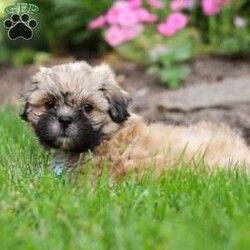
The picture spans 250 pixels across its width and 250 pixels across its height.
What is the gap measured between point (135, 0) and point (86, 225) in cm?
603

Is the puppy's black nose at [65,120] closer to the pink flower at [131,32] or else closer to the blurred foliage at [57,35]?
the pink flower at [131,32]

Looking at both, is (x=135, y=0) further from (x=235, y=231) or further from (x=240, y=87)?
(x=235, y=231)

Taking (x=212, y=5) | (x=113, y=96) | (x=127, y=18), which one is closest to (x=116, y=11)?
(x=127, y=18)

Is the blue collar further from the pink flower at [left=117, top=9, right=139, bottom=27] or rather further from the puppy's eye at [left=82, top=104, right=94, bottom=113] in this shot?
the pink flower at [left=117, top=9, right=139, bottom=27]

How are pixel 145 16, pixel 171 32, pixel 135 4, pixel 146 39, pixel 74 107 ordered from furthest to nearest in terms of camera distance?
pixel 146 39
pixel 135 4
pixel 145 16
pixel 171 32
pixel 74 107

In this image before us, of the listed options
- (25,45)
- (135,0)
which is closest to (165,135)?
(135,0)

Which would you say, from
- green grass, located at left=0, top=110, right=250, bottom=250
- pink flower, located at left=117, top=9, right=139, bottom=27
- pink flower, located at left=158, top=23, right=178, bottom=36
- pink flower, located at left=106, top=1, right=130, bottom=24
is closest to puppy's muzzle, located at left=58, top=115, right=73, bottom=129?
green grass, located at left=0, top=110, right=250, bottom=250

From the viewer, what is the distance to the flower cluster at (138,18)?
9.45m

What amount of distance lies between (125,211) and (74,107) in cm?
145

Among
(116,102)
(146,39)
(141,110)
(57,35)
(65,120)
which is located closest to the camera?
(65,120)

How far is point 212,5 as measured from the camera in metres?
9.70

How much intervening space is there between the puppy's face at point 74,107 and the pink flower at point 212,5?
4130 millimetres

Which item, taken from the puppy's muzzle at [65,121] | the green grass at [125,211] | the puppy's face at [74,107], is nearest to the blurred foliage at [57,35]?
the puppy's face at [74,107]

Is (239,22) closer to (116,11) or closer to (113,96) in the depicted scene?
(116,11)
